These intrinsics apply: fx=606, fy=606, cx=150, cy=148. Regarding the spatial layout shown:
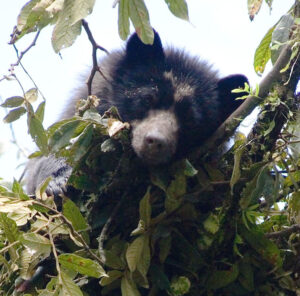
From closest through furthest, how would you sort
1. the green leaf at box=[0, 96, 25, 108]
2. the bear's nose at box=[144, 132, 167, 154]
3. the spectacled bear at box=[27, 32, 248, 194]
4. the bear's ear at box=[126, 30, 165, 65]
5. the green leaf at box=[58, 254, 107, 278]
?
the green leaf at box=[58, 254, 107, 278] < the green leaf at box=[0, 96, 25, 108] < the bear's nose at box=[144, 132, 167, 154] < the spectacled bear at box=[27, 32, 248, 194] < the bear's ear at box=[126, 30, 165, 65]

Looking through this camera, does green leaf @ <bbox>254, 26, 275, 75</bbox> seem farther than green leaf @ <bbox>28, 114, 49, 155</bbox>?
Yes

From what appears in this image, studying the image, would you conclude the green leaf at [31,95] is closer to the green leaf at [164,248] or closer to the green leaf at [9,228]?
the green leaf at [9,228]

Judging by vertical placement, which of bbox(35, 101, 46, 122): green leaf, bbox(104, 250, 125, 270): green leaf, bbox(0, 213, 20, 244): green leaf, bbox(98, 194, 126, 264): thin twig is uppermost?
bbox(35, 101, 46, 122): green leaf

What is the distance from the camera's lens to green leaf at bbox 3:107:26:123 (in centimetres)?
383

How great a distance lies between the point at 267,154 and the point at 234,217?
0.50 metres

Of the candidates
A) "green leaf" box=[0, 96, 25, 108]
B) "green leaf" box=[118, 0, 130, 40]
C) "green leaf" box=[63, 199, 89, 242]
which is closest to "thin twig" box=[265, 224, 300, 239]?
"green leaf" box=[63, 199, 89, 242]

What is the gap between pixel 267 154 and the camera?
392 cm

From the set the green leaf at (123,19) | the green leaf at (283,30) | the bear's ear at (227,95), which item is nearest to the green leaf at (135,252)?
the green leaf at (123,19)

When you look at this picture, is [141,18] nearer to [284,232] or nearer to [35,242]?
[35,242]

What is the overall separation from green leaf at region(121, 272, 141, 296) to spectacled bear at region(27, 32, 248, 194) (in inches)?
52.2

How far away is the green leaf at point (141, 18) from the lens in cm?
308

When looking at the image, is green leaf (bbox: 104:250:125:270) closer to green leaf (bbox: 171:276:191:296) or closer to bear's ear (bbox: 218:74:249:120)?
green leaf (bbox: 171:276:191:296)

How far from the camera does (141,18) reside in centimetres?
317

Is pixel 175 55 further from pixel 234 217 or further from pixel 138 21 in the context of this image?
pixel 138 21
